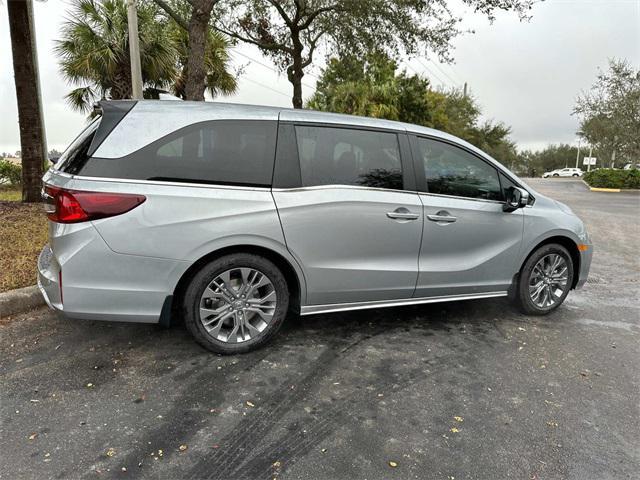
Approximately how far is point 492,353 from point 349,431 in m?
1.61

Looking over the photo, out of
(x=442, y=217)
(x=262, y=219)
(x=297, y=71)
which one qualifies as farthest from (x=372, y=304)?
(x=297, y=71)

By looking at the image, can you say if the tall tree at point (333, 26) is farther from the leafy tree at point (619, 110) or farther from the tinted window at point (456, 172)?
the leafy tree at point (619, 110)

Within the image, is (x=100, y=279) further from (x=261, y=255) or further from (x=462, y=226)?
(x=462, y=226)

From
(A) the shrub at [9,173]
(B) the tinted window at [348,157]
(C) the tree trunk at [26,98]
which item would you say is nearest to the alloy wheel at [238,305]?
(B) the tinted window at [348,157]

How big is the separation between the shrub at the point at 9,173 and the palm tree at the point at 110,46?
349 cm

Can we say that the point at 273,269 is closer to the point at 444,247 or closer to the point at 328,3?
the point at 444,247

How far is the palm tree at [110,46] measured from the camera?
42.4 feet

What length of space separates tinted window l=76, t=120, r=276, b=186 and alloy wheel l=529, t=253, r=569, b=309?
2817 millimetres

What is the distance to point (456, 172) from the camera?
401 centimetres

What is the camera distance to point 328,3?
1170 centimetres

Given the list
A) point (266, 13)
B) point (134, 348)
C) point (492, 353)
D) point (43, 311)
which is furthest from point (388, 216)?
point (266, 13)

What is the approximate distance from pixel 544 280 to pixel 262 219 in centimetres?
291

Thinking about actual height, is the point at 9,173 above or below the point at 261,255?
above

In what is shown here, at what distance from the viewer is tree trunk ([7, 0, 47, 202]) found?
25.8 feet
